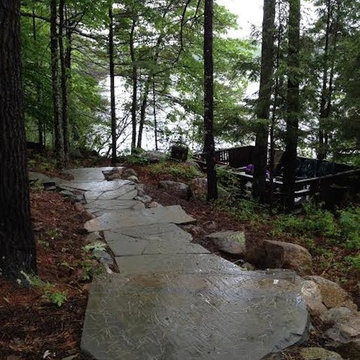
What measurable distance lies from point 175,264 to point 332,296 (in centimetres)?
168

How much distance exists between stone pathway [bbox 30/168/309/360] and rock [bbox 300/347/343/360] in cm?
10

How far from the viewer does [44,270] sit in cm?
396

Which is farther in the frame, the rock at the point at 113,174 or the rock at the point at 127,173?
the rock at the point at 127,173

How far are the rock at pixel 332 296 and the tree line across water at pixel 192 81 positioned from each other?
8.81ft

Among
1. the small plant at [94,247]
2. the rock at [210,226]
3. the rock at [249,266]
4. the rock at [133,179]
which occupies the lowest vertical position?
the rock at [249,266]

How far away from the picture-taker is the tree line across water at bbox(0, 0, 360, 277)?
3.34 m

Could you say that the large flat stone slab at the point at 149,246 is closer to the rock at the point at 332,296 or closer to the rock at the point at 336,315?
the rock at the point at 332,296

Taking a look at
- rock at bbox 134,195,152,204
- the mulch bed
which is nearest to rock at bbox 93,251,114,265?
the mulch bed

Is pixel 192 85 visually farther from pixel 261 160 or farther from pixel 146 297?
pixel 146 297

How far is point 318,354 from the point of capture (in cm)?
261

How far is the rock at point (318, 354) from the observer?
2561mm

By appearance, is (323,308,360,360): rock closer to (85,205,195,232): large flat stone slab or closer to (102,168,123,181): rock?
(85,205,195,232): large flat stone slab

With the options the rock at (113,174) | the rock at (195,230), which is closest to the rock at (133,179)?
the rock at (113,174)

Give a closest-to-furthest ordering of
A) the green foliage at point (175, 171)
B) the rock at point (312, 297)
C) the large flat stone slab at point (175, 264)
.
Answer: the rock at point (312, 297), the large flat stone slab at point (175, 264), the green foliage at point (175, 171)
